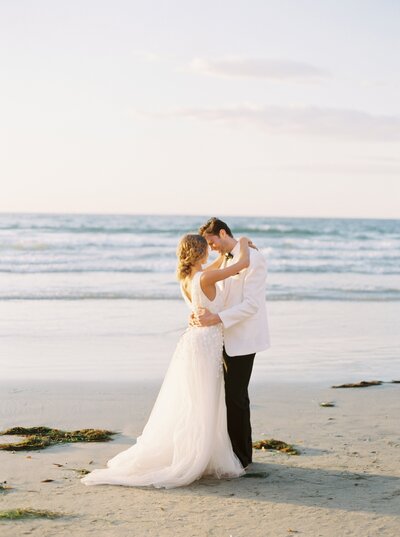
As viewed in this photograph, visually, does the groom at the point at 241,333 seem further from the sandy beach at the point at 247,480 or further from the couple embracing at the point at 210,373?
the sandy beach at the point at 247,480

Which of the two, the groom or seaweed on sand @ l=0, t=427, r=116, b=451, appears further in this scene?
seaweed on sand @ l=0, t=427, r=116, b=451

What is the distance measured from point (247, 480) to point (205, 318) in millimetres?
1175

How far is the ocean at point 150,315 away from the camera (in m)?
9.75

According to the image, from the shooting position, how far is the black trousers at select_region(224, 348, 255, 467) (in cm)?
591

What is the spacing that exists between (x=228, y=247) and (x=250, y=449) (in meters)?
1.51

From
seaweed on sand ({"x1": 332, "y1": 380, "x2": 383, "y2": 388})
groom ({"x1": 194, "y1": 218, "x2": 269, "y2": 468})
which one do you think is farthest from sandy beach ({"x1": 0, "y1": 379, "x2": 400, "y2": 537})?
seaweed on sand ({"x1": 332, "y1": 380, "x2": 383, "y2": 388})

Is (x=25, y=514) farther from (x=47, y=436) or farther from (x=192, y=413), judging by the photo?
(x=47, y=436)

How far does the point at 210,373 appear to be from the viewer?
589 centimetres

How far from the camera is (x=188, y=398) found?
5.85 m

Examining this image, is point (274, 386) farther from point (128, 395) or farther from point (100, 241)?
point (100, 241)

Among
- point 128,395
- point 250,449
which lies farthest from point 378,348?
point 250,449

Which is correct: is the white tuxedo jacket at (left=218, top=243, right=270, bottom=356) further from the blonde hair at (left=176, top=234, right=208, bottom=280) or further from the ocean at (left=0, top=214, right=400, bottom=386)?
the ocean at (left=0, top=214, right=400, bottom=386)

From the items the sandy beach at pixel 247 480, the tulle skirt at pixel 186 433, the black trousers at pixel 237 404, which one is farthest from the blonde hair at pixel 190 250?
the sandy beach at pixel 247 480

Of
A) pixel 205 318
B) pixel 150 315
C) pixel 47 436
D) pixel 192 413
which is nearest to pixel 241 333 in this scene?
pixel 205 318
